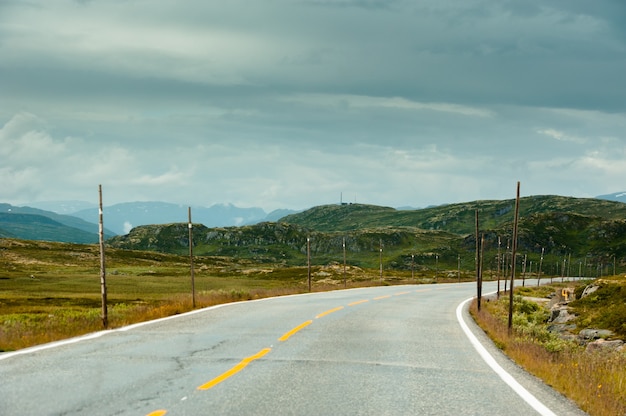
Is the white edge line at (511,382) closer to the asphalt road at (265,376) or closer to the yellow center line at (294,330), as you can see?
the asphalt road at (265,376)

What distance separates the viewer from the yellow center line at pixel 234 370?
8.38m

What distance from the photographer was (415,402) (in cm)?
767

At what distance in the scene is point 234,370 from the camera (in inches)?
380

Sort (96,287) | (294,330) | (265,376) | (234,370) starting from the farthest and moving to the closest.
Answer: (96,287) < (294,330) < (234,370) < (265,376)

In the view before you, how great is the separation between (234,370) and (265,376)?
2.29ft

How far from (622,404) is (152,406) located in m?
6.15

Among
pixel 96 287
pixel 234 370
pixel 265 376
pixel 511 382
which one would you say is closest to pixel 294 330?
pixel 234 370

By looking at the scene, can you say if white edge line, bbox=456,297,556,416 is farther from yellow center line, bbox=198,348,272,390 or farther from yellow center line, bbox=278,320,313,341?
yellow center line, bbox=278,320,313,341

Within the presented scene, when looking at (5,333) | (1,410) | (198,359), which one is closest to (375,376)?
(198,359)

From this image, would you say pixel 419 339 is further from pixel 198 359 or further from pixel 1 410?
pixel 1 410

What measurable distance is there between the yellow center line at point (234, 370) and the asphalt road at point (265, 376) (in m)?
0.02

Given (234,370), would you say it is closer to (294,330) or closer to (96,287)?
(294,330)

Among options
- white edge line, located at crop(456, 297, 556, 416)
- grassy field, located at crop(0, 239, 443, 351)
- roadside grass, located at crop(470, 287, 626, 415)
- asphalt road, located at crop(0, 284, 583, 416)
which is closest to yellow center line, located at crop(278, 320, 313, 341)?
asphalt road, located at crop(0, 284, 583, 416)

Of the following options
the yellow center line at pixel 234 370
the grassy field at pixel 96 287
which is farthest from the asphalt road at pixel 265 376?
the grassy field at pixel 96 287
